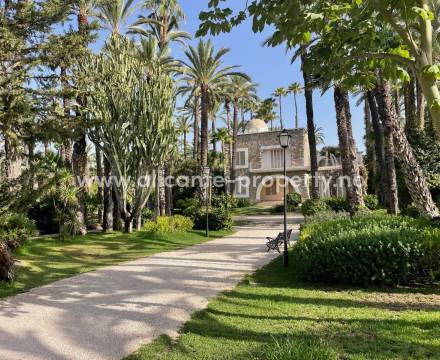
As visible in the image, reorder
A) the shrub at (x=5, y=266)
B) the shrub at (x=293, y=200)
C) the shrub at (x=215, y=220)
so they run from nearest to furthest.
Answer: the shrub at (x=5, y=266), the shrub at (x=215, y=220), the shrub at (x=293, y=200)

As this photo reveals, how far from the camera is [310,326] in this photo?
515 centimetres

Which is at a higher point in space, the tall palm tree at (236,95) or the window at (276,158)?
the tall palm tree at (236,95)

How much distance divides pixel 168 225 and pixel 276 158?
26190 mm

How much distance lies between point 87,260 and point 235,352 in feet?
28.4

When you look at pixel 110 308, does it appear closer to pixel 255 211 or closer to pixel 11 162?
pixel 11 162

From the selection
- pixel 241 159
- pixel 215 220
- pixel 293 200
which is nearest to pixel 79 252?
pixel 215 220

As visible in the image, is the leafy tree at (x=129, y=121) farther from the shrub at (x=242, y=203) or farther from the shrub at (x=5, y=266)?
the shrub at (x=242, y=203)

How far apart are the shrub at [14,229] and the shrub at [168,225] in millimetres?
6137

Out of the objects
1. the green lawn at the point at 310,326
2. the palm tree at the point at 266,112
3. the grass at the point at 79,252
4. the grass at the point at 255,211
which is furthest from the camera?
the palm tree at the point at 266,112

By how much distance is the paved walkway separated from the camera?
4645 mm

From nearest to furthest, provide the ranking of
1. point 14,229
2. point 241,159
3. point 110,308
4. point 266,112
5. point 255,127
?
point 110,308
point 14,229
point 241,159
point 255,127
point 266,112

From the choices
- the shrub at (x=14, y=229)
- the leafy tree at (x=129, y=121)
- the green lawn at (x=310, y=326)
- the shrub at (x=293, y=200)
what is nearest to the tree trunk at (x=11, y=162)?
the shrub at (x=14, y=229)

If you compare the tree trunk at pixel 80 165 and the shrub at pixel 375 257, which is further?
the tree trunk at pixel 80 165

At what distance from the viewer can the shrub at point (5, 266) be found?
26.3 ft
